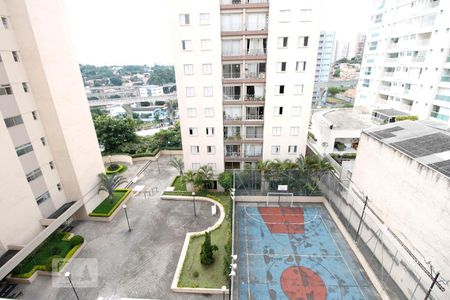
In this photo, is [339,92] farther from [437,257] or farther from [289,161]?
[437,257]

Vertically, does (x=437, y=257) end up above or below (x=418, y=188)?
below

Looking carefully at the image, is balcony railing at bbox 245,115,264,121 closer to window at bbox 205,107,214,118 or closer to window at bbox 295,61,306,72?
window at bbox 205,107,214,118

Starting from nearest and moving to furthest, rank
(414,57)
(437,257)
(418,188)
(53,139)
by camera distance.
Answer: (437,257)
(418,188)
(53,139)
(414,57)

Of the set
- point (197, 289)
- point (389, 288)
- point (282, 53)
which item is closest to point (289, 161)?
point (282, 53)

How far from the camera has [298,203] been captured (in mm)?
26906

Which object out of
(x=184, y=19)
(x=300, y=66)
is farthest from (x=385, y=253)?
(x=184, y=19)

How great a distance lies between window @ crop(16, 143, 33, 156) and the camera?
60.3 ft

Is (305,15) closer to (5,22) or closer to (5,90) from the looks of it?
(5,22)

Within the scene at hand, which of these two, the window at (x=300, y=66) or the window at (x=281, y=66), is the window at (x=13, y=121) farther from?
the window at (x=300, y=66)

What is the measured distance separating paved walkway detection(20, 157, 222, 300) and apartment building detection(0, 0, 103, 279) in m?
3.49

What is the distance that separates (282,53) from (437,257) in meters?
21.1

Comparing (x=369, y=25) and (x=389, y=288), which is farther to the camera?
(x=369, y=25)

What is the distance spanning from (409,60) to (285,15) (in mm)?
34247

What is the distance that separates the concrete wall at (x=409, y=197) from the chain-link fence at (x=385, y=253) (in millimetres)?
759
